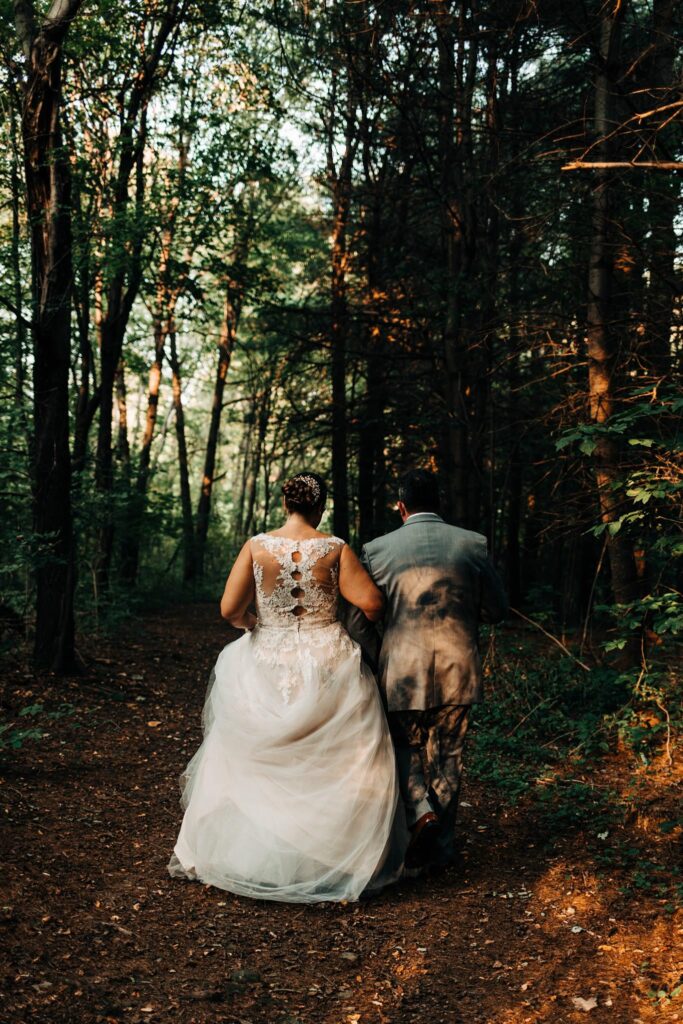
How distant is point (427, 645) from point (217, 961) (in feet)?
6.59

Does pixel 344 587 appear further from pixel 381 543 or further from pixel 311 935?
pixel 311 935

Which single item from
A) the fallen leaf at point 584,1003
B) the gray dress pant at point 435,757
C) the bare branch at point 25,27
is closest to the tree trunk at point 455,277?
the bare branch at point 25,27

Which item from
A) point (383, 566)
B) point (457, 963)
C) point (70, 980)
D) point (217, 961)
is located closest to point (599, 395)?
point (383, 566)

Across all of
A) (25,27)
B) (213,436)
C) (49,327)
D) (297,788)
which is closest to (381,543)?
(297,788)

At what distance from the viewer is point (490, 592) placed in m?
5.20

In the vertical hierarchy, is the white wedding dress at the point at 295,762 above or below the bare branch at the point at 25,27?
below

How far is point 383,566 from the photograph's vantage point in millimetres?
5176

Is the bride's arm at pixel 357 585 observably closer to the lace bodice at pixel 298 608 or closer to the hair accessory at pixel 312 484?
the lace bodice at pixel 298 608

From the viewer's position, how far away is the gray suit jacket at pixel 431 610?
5.02 m

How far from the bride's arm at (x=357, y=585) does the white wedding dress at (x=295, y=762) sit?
0.06 m

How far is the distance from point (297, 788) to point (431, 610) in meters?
1.28

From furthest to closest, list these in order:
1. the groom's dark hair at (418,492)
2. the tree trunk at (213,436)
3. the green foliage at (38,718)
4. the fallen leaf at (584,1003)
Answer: the tree trunk at (213,436) < the green foliage at (38,718) < the groom's dark hair at (418,492) < the fallen leaf at (584,1003)

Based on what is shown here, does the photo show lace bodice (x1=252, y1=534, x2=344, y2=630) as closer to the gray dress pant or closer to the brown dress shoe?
the gray dress pant

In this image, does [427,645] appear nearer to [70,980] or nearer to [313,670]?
[313,670]
